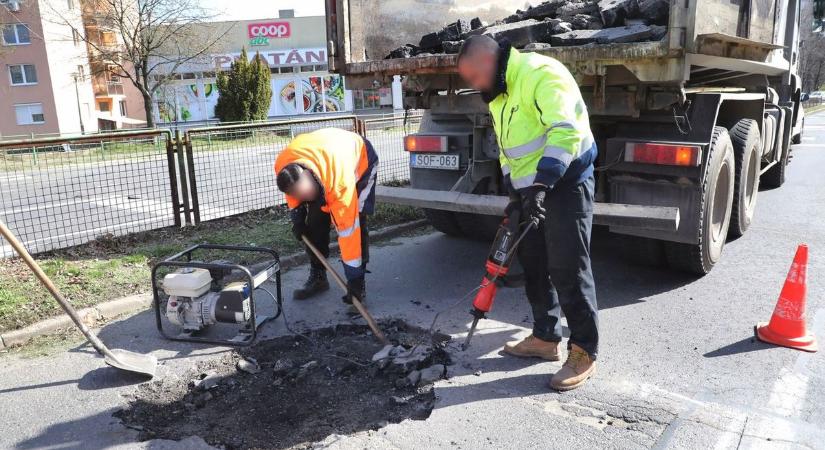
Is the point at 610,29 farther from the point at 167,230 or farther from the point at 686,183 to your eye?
the point at 167,230

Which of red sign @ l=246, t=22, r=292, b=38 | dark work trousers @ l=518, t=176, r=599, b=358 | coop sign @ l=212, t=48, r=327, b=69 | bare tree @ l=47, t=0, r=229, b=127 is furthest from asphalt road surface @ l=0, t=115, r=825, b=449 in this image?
red sign @ l=246, t=22, r=292, b=38

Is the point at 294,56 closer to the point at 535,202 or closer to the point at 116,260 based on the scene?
the point at 116,260

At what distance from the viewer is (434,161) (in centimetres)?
561

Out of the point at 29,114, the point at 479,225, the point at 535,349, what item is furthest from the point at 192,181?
the point at 29,114

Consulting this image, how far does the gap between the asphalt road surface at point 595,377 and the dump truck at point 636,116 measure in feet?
1.78

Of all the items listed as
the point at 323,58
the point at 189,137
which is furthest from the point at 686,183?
the point at 323,58

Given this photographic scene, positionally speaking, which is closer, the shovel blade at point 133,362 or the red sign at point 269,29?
the shovel blade at point 133,362

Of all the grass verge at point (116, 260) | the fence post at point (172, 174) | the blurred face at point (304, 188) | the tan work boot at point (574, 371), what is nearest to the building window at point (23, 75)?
the fence post at point (172, 174)

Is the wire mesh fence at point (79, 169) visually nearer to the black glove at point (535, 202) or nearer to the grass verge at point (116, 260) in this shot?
the grass verge at point (116, 260)

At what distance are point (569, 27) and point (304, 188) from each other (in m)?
2.50

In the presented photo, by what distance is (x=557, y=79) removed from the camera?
3.09m

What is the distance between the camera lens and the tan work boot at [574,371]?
10.8 ft

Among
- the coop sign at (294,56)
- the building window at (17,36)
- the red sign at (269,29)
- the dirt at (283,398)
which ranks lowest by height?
the dirt at (283,398)

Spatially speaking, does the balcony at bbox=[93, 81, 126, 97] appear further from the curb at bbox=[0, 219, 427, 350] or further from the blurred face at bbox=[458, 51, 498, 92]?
the blurred face at bbox=[458, 51, 498, 92]
